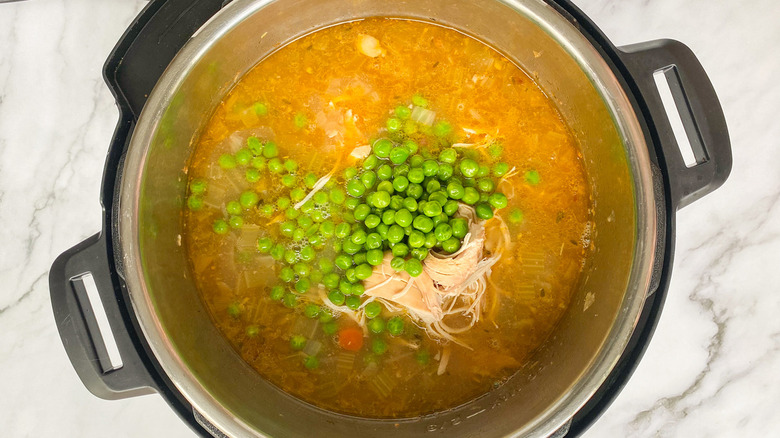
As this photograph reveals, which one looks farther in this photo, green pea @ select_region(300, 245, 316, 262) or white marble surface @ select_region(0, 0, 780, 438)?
white marble surface @ select_region(0, 0, 780, 438)

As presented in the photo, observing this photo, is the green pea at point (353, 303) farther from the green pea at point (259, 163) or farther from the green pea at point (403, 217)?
the green pea at point (259, 163)

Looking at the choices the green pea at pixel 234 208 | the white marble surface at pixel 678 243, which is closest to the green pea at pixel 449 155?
the green pea at pixel 234 208

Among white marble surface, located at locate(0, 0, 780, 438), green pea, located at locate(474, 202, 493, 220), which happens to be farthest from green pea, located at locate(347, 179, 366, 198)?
white marble surface, located at locate(0, 0, 780, 438)

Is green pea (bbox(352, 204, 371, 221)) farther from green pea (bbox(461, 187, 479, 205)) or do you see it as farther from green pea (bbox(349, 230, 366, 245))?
green pea (bbox(461, 187, 479, 205))

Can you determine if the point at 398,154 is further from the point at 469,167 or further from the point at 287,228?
the point at 287,228

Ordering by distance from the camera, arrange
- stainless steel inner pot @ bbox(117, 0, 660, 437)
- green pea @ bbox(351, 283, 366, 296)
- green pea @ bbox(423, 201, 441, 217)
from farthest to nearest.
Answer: green pea @ bbox(351, 283, 366, 296) → green pea @ bbox(423, 201, 441, 217) → stainless steel inner pot @ bbox(117, 0, 660, 437)

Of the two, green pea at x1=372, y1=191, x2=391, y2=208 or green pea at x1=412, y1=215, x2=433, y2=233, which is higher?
green pea at x1=372, y1=191, x2=391, y2=208

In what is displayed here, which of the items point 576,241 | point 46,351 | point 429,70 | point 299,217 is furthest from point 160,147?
point 576,241
